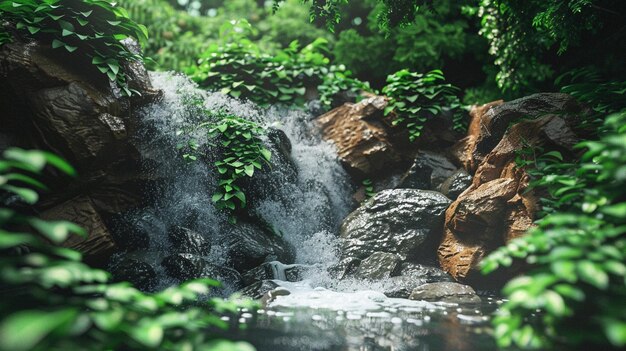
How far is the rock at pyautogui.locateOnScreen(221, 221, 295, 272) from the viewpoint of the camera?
18.9 feet

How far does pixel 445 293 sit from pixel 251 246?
272cm

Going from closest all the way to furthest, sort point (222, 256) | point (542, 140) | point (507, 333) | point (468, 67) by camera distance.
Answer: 1. point (507, 333)
2. point (542, 140)
3. point (222, 256)
4. point (468, 67)

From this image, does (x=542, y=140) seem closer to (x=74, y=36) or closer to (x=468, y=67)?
(x=74, y=36)

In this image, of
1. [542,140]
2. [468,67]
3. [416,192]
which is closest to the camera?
[542,140]

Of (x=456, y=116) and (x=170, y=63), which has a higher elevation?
(x=170, y=63)

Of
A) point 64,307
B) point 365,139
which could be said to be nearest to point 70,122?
point 64,307

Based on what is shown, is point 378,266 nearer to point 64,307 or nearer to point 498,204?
point 498,204

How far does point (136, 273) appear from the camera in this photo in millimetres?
5012

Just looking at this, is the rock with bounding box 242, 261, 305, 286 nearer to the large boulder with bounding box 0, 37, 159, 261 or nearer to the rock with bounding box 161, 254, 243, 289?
the rock with bounding box 161, 254, 243, 289

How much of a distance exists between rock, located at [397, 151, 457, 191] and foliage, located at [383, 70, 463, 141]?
0.47m

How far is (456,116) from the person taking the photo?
24.9 ft

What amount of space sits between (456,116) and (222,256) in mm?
4914

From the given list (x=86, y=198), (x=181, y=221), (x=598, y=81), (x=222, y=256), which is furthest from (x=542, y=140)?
(x=86, y=198)

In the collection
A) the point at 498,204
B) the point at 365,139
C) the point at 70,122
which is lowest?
the point at 498,204
